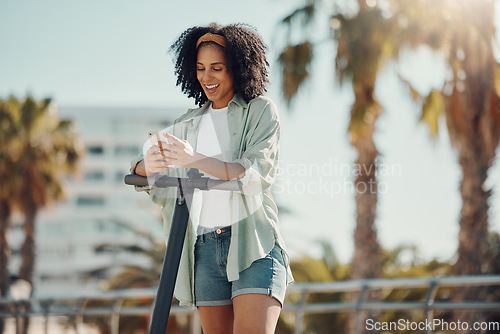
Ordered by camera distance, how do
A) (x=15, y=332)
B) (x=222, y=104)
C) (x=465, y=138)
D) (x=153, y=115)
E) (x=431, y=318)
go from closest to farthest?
(x=222, y=104), (x=431, y=318), (x=15, y=332), (x=465, y=138), (x=153, y=115)

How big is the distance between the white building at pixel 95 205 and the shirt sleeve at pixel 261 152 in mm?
53806

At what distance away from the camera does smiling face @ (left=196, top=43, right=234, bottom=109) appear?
214cm

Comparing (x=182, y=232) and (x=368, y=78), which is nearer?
(x=182, y=232)

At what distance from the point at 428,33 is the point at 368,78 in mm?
1132

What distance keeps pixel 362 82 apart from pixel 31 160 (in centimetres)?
1004

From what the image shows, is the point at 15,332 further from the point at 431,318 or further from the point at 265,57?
the point at 265,57

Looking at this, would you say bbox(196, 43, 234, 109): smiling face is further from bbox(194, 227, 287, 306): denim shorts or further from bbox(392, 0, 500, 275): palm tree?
bbox(392, 0, 500, 275): palm tree

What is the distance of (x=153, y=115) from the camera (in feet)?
193

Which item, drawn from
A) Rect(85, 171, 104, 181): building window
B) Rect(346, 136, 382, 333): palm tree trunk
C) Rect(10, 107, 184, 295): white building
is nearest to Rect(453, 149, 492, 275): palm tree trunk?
Rect(346, 136, 382, 333): palm tree trunk

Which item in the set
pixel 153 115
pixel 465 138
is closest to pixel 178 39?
pixel 465 138

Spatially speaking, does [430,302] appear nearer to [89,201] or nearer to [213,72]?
[213,72]

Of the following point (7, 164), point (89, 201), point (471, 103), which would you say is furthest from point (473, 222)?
point (89, 201)

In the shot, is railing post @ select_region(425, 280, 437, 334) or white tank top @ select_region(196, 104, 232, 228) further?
railing post @ select_region(425, 280, 437, 334)

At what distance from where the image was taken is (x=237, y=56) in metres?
2.13
